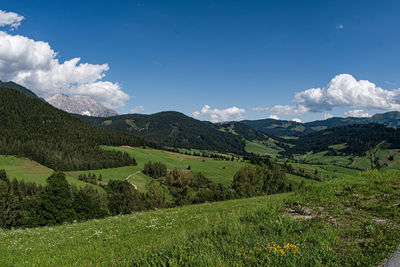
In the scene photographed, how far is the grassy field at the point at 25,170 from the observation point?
13812 cm

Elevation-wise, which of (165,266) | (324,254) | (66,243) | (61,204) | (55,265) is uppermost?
(324,254)

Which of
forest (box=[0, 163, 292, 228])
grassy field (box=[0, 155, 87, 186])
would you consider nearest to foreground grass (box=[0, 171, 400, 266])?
forest (box=[0, 163, 292, 228])

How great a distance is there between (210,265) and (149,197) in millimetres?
82565

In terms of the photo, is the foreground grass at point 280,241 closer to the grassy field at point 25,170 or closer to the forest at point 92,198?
the forest at point 92,198

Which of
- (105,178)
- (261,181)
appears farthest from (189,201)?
(105,178)

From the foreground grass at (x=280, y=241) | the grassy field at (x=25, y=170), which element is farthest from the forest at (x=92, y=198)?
the foreground grass at (x=280, y=241)

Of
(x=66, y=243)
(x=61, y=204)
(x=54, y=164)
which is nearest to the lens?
(x=66, y=243)

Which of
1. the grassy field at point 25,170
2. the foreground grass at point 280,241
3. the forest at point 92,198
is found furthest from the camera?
the grassy field at point 25,170

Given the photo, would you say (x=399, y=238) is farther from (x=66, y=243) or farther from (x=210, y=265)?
(x=66, y=243)

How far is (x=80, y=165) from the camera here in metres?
199

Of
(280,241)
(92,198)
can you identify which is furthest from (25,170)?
(280,241)

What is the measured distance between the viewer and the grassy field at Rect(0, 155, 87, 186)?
13812 centimetres

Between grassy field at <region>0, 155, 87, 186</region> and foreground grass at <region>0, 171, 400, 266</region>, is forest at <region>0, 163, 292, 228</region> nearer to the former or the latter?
grassy field at <region>0, 155, 87, 186</region>

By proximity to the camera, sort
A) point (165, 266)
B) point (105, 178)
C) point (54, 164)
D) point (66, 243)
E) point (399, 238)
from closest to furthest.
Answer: point (165, 266) → point (399, 238) → point (66, 243) → point (105, 178) → point (54, 164)
